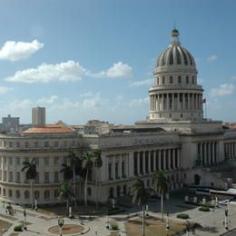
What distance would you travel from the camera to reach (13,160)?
122 metres

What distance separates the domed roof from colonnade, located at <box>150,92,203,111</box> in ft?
38.1

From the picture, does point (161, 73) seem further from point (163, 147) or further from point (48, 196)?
point (48, 196)

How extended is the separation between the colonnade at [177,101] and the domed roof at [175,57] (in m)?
11.6

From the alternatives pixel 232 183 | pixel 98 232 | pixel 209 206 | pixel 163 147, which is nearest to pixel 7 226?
pixel 98 232

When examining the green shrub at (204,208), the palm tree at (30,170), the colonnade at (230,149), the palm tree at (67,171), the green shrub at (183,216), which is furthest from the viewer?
the colonnade at (230,149)

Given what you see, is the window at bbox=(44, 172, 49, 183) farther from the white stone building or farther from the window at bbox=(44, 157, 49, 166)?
the window at bbox=(44, 157, 49, 166)

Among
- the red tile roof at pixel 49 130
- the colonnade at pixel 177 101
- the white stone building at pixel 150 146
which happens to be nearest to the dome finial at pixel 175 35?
the white stone building at pixel 150 146

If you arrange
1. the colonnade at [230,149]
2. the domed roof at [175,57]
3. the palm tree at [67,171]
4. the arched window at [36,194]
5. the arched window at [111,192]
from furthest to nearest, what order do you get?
the colonnade at [230,149]
the domed roof at [175,57]
the arched window at [111,192]
the arched window at [36,194]
the palm tree at [67,171]

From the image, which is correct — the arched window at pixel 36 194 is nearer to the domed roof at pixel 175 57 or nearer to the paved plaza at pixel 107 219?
the paved plaza at pixel 107 219

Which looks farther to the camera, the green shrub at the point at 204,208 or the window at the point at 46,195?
the window at the point at 46,195

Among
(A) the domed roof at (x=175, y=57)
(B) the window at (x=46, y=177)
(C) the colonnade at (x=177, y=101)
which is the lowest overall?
(B) the window at (x=46, y=177)

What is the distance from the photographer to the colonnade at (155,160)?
135125mm

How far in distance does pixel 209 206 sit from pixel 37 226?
44756 millimetres

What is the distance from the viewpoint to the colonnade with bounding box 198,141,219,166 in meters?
155
